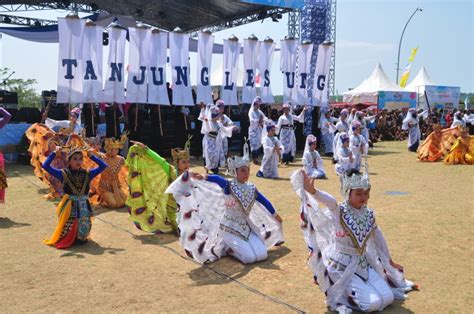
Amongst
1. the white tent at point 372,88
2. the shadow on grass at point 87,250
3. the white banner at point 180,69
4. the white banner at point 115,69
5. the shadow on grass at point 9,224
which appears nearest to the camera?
the shadow on grass at point 87,250

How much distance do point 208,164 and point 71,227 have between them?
5.63 metres

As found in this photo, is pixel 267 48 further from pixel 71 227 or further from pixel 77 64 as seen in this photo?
pixel 71 227

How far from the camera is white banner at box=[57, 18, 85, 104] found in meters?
10.8

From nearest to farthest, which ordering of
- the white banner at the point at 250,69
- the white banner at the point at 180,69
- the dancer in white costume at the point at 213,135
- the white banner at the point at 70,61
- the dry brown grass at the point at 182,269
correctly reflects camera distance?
1. the dry brown grass at the point at 182,269
2. the white banner at the point at 70,61
3. the dancer in white costume at the point at 213,135
4. the white banner at the point at 180,69
5. the white banner at the point at 250,69

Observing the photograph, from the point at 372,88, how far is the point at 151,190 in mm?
23753

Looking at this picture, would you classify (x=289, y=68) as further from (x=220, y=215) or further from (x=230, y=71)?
(x=220, y=215)

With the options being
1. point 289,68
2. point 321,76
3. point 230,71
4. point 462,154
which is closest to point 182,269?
point 230,71

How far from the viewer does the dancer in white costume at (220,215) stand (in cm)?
491

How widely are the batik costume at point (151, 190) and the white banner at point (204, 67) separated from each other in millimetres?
6857

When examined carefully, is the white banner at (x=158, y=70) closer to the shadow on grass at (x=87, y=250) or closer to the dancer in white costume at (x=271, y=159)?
the dancer in white costume at (x=271, y=159)

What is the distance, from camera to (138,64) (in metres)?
12.0

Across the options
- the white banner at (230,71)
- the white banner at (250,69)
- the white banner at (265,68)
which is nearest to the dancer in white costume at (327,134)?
the white banner at (265,68)

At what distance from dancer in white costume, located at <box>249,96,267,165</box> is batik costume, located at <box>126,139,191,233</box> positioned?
727 centimetres

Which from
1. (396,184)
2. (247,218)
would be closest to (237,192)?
(247,218)
